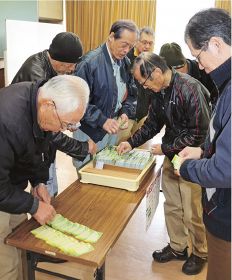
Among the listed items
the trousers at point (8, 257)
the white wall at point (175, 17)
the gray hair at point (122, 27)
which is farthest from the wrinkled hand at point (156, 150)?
the white wall at point (175, 17)

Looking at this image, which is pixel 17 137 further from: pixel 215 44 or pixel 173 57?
pixel 173 57

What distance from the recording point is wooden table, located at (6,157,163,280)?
116cm

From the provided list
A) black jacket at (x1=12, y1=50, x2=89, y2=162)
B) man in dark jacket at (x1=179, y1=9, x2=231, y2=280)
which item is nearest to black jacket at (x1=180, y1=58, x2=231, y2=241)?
man in dark jacket at (x1=179, y1=9, x2=231, y2=280)

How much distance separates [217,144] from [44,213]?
73 cm

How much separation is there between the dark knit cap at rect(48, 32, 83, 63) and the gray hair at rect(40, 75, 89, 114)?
76 centimetres

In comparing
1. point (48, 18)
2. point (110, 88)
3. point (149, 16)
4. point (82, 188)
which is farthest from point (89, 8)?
point (82, 188)

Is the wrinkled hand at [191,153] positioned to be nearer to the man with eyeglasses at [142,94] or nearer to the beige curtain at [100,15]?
the man with eyeglasses at [142,94]

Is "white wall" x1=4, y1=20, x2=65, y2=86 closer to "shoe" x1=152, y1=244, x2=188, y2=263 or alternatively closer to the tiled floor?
the tiled floor

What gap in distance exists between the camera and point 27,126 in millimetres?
1219

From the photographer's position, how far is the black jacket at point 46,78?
1.68m

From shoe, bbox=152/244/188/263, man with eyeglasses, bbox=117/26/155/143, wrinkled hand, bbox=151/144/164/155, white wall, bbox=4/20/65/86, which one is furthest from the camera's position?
white wall, bbox=4/20/65/86

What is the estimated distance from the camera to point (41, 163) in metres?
1.42

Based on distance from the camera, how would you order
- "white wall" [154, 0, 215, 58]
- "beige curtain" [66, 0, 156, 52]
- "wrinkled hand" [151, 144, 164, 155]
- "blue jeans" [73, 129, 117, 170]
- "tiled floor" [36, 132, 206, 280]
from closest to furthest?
"wrinkled hand" [151, 144, 164, 155]
"tiled floor" [36, 132, 206, 280]
"blue jeans" [73, 129, 117, 170]
"white wall" [154, 0, 215, 58]
"beige curtain" [66, 0, 156, 52]

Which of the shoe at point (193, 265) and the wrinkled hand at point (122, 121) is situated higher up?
the wrinkled hand at point (122, 121)
